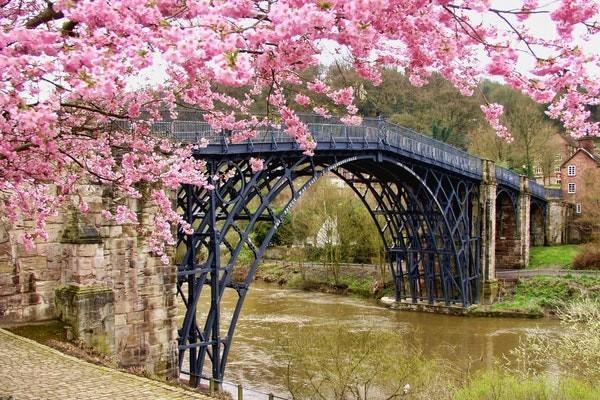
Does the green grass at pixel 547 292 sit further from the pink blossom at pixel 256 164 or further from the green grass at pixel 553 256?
the pink blossom at pixel 256 164

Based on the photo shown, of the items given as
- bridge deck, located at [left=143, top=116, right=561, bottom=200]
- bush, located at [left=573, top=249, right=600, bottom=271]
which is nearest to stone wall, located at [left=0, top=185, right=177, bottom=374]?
bridge deck, located at [left=143, top=116, right=561, bottom=200]

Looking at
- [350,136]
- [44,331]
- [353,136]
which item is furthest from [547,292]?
[44,331]

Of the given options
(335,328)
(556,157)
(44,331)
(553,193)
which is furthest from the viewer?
(556,157)

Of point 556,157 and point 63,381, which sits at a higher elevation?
point 556,157

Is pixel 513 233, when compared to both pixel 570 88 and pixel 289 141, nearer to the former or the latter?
pixel 289 141

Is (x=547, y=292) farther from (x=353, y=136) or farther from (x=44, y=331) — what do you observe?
(x=44, y=331)

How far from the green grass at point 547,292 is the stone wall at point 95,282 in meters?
24.6

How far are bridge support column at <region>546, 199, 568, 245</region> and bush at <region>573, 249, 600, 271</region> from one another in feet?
34.0

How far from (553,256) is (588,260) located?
19.2 ft

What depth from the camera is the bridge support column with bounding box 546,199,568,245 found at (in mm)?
50875

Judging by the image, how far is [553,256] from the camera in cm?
4562

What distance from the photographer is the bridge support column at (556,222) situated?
50.9m

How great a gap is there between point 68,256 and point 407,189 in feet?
74.4

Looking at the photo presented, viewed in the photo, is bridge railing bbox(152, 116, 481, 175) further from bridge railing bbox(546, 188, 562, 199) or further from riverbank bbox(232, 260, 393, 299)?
bridge railing bbox(546, 188, 562, 199)
